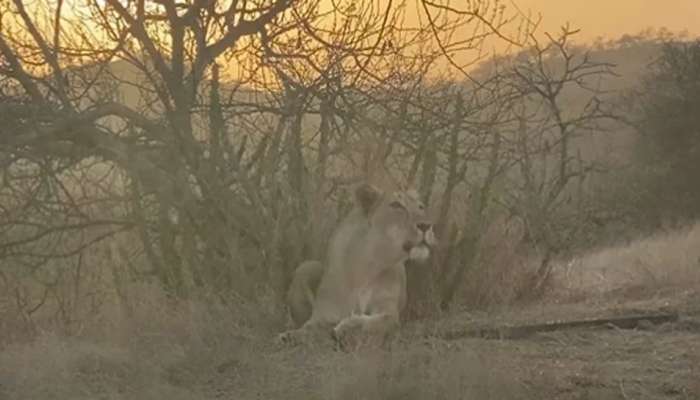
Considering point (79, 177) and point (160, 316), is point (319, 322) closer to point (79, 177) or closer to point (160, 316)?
point (160, 316)

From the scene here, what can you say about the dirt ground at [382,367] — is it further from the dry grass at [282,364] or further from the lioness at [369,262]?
the lioness at [369,262]

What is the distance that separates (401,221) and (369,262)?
40cm

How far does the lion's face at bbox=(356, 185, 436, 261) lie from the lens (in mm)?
9055

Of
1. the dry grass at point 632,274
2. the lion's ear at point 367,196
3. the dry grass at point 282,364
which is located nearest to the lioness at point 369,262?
the lion's ear at point 367,196

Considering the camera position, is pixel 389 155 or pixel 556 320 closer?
pixel 556 320

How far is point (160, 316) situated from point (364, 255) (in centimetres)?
152

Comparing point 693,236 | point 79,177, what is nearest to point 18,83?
point 79,177

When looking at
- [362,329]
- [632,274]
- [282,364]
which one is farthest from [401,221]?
[632,274]

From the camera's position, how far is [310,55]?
10359 mm

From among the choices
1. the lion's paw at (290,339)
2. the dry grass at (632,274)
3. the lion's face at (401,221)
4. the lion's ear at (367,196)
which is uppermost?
the lion's ear at (367,196)

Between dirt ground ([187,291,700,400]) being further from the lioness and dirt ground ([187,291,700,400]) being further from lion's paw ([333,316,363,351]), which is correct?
the lioness

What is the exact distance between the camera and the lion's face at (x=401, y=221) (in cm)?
905

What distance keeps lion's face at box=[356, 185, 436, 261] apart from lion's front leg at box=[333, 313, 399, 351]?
0.50m

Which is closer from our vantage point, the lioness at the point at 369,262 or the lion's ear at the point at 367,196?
the lioness at the point at 369,262
